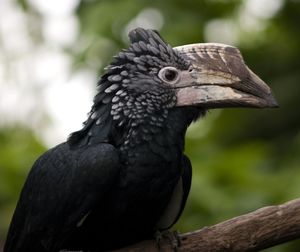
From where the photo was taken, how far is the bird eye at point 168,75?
5.09 m

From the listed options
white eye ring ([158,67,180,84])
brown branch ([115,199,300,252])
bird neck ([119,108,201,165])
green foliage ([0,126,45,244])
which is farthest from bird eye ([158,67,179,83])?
green foliage ([0,126,45,244])

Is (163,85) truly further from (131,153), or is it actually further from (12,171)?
(12,171)

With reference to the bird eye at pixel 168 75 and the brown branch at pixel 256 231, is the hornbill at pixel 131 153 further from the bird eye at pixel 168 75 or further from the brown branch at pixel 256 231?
the brown branch at pixel 256 231

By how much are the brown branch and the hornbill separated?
1.04ft

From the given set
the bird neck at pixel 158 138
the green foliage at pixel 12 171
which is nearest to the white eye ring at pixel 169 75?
the bird neck at pixel 158 138

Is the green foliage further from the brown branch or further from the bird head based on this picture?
the brown branch

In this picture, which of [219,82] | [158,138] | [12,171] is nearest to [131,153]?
[158,138]

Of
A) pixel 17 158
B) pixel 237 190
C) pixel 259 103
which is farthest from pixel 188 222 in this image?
pixel 259 103

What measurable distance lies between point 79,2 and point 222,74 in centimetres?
336

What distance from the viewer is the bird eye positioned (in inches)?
201

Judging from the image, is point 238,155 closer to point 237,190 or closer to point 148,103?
point 237,190

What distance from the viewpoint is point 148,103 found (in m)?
5.04

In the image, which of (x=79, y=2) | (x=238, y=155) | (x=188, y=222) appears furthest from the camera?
(x=79, y=2)

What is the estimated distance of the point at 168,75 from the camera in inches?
201
